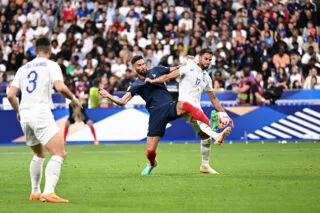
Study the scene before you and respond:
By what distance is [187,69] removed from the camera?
17297 millimetres

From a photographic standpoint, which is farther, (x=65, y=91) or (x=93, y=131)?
(x=93, y=131)

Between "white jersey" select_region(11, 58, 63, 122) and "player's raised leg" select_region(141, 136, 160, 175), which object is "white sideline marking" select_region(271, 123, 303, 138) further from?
"white jersey" select_region(11, 58, 63, 122)

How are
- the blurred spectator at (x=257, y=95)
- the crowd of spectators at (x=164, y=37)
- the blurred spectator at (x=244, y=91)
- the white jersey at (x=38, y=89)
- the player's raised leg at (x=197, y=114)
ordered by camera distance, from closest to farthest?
1. the white jersey at (x=38, y=89)
2. the player's raised leg at (x=197, y=114)
3. the blurred spectator at (x=244, y=91)
4. the blurred spectator at (x=257, y=95)
5. the crowd of spectators at (x=164, y=37)

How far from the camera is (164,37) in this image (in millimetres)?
34406

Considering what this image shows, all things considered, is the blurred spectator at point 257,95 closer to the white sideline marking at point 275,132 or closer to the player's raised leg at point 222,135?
the white sideline marking at point 275,132

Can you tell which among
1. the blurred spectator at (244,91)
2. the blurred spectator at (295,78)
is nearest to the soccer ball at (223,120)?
the blurred spectator at (244,91)

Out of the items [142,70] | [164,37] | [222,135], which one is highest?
[142,70]

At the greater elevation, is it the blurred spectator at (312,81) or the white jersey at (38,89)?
the white jersey at (38,89)

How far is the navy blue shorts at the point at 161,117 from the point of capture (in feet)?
56.9

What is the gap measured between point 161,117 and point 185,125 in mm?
11985

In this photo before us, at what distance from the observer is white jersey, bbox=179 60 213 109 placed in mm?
17297

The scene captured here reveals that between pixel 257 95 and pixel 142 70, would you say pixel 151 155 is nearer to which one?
pixel 142 70

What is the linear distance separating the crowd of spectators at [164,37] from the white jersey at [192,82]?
12.9 meters

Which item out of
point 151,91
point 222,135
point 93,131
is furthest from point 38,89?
point 93,131
